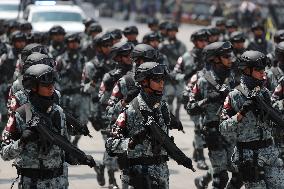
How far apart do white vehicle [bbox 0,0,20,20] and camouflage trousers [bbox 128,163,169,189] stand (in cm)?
2343

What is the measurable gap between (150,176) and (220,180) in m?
2.65

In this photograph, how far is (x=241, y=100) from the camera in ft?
29.9

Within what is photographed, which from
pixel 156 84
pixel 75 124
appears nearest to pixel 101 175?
pixel 75 124

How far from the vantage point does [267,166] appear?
9.08 metres

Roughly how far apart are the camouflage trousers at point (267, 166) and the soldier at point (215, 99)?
151 cm

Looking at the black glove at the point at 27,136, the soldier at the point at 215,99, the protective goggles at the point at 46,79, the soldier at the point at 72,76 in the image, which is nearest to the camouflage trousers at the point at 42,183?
the black glove at the point at 27,136

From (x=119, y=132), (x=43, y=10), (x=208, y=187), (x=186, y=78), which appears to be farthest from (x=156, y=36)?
(x=43, y=10)

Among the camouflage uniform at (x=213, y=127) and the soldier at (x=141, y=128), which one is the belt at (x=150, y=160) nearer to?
the soldier at (x=141, y=128)

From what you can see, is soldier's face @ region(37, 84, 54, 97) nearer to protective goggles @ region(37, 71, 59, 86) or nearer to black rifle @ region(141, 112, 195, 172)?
protective goggles @ region(37, 71, 59, 86)

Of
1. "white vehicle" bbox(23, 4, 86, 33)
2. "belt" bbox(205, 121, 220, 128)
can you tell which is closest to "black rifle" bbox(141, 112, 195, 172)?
"belt" bbox(205, 121, 220, 128)

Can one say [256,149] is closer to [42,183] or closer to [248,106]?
[248,106]

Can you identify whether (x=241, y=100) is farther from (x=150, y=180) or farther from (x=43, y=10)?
(x=43, y=10)

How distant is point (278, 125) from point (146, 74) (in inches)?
70.6

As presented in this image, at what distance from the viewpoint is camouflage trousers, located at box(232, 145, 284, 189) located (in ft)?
29.6
